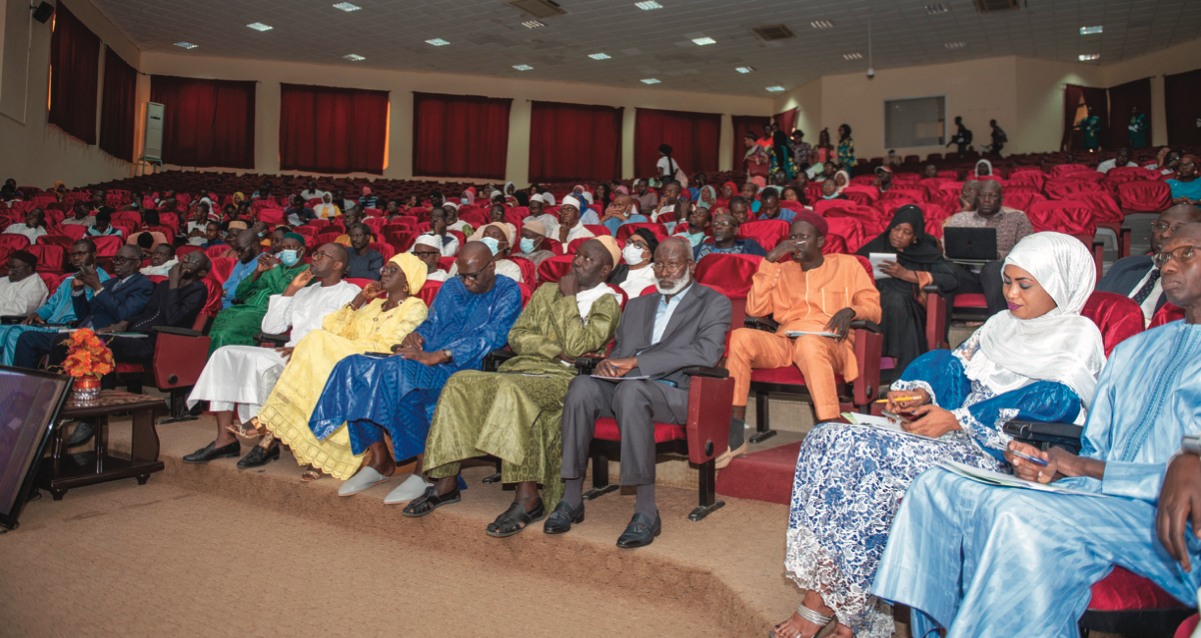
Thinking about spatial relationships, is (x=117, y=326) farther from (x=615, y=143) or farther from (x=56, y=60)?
(x=615, y=143)

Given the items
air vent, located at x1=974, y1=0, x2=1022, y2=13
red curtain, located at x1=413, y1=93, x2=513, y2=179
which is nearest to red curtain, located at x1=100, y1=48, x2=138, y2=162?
red curtain, located at x1=413, y1=93, x2=513, y2=179

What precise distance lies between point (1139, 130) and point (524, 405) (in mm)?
14825

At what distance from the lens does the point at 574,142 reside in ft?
57.6

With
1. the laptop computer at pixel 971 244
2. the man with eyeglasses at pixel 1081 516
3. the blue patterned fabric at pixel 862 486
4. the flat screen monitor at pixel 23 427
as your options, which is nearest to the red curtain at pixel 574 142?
the laptop computer at pixel 971 244

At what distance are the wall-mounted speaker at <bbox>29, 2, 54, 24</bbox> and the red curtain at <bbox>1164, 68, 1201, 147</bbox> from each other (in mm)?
17570

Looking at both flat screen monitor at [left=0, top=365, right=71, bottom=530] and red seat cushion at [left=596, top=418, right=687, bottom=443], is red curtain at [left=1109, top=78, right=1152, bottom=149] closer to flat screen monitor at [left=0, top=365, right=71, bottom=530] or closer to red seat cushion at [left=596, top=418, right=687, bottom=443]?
red seat cushion at [left=596, top=418, right=687, bottom=443]

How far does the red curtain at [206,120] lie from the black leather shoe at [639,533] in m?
16.2

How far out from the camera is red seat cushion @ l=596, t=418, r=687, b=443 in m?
2.61

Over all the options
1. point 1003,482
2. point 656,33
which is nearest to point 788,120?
point 656,33

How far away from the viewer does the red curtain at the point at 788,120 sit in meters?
16.8

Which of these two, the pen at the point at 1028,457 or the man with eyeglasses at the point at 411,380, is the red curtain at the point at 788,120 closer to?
the man with eyeglasses at the point at 411,380

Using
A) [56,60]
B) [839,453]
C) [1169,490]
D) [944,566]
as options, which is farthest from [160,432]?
[56,60]

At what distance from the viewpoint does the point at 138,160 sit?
1566 cm

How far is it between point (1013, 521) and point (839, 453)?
1.54 feet
